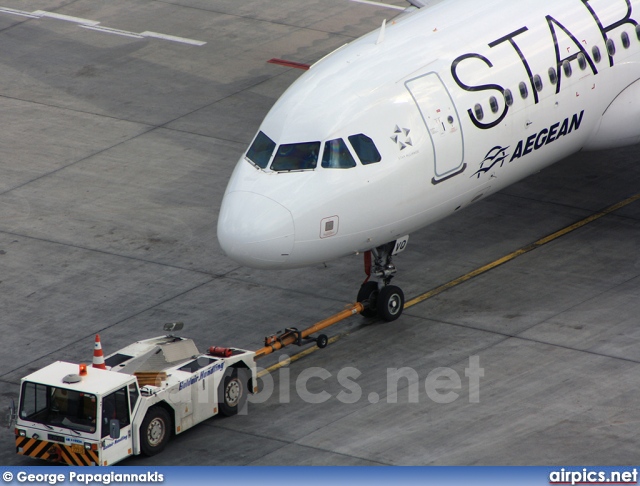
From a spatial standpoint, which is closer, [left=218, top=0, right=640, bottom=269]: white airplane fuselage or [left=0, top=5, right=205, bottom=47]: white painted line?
[left=218, top=0, right=640, bottom=269]: white airplane fuselage

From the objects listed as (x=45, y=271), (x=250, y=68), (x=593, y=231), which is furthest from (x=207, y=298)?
(x=250, y=68)

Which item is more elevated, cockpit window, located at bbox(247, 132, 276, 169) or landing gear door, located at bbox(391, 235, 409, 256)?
cockpit window, located at bbox(247, 132, 276, 169)

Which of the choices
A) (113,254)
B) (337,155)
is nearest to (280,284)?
(113,254)

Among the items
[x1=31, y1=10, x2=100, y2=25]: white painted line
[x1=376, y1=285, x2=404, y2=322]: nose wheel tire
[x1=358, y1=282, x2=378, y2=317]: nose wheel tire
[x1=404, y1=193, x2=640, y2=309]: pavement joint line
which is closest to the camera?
[x1=376, y1=285, x2=404, y2=322]: nose wheel tire

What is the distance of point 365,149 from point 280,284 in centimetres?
512

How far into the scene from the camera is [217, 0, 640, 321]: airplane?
974 inches

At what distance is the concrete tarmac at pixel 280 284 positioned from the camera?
928 inches

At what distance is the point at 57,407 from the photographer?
22625mm

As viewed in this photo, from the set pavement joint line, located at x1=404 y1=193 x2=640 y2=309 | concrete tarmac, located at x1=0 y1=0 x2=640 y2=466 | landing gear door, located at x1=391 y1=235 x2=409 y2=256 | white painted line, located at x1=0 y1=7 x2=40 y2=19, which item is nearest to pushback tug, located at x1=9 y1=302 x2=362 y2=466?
concrete tarmac, located at x1=0 y1=0 x2=640 y2=466

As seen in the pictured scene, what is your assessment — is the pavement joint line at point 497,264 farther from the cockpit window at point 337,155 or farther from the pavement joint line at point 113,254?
the pavement joint line at point 113,254

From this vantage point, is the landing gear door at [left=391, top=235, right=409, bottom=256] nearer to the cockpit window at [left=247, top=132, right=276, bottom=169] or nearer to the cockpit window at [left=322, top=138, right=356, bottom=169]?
the cockpit window at [left=322, top=138, right=356, bottom=169]

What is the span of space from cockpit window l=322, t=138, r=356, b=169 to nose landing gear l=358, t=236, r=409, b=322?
2.51 m

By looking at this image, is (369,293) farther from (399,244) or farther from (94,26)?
(94,26)
